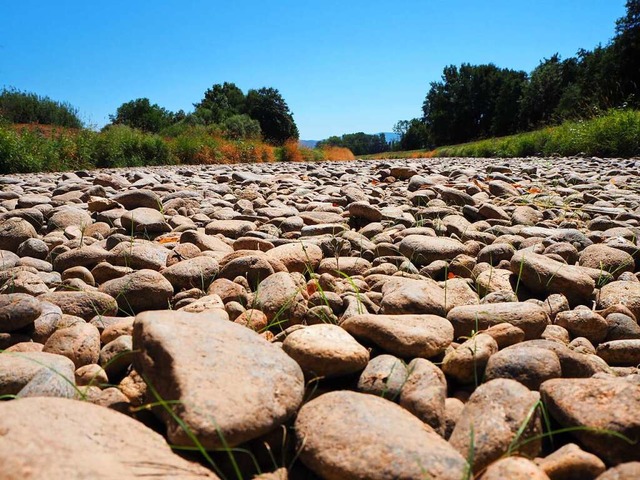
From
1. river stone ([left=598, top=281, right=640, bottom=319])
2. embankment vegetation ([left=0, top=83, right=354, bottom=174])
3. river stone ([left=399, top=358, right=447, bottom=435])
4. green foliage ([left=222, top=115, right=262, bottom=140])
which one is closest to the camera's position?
river stone ([left=399, top=358, right=447, bottom=435])

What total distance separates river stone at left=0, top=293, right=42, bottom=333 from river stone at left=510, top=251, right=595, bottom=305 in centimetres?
172

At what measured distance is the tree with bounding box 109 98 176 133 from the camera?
24.2m

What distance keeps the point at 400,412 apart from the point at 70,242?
2.13 metres

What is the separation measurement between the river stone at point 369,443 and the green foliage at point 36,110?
61.2 ft

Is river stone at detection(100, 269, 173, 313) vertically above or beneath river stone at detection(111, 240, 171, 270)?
beneath

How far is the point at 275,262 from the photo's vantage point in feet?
6.74

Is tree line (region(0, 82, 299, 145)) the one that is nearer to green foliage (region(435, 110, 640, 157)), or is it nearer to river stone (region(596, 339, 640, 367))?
green foliage (region(435, 110, 640, 157))

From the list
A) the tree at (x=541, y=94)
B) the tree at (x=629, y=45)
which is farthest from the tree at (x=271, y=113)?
the tree at (x=629, y=45)

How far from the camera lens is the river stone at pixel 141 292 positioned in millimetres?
1775

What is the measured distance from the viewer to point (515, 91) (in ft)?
147

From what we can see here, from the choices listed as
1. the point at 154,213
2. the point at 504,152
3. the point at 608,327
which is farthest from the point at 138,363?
the point at 504,152

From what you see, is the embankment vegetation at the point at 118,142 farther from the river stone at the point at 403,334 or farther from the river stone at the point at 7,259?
the river stone at the point at 403,334

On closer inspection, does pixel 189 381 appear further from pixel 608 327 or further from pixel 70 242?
pixel 70 242

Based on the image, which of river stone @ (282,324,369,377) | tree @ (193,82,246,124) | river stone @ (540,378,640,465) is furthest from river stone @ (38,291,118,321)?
tree @ (193,82,246,124)
